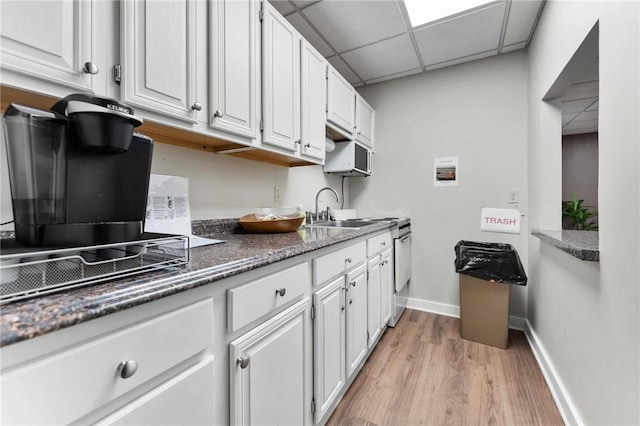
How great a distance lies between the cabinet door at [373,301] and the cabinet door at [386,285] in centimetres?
8

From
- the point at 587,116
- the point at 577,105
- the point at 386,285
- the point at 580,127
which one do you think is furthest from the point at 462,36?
the point at 580,127

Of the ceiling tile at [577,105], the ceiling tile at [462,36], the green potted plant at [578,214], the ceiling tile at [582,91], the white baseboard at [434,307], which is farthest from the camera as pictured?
the green potted plant at [578,214]

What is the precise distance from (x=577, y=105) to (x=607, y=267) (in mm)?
3459

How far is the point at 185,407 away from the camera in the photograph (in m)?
0.65

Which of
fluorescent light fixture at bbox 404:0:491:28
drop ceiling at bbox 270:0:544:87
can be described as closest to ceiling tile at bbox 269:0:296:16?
drop ceiling at bbox 270:0:544:87

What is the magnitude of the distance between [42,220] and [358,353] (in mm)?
1550

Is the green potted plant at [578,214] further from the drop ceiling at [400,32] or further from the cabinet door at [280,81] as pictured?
the cabinet door at [280,81]

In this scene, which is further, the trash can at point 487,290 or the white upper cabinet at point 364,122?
the white upper cabinet at point 364,122

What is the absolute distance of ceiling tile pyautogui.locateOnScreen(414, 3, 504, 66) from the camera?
1941mm

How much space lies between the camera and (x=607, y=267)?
1018 mm

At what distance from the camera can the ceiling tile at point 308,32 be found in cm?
194

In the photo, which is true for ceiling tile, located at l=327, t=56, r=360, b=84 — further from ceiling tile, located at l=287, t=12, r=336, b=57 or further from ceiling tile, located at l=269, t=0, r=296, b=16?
ceiling tile, located at l=269, t=0, r=296, b=16

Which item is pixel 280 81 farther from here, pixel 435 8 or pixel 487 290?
pixel 487 290

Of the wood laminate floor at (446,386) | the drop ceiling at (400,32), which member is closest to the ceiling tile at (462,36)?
the drop ceiling at (400,32)
